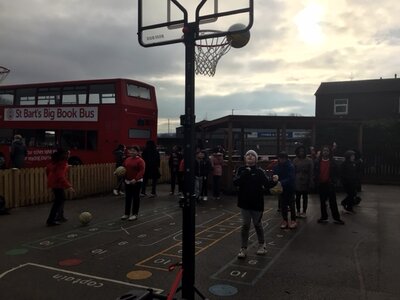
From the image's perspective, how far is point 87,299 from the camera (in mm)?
4652

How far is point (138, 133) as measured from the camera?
58.1ft

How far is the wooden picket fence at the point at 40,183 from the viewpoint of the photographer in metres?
10.6

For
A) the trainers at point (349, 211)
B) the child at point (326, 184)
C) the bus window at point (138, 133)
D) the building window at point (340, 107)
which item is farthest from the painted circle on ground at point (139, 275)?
the building window at point (340, 107)

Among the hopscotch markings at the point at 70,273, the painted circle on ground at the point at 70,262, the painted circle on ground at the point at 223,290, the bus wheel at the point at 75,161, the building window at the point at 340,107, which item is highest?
the building window at the point at 340,107

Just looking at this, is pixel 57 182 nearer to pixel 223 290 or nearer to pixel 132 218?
pixel 132 218

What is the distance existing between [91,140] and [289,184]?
450 inches

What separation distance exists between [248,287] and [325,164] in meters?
4.95

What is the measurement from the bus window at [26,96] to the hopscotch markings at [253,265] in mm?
14679

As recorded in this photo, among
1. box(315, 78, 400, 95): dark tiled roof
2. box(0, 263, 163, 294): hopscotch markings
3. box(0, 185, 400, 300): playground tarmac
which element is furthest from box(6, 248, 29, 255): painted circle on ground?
box(315, 78, 400, 95): dark tiled roof

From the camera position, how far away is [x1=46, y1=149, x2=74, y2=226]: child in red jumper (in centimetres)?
870

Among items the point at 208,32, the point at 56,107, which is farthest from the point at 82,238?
the point at 56,107

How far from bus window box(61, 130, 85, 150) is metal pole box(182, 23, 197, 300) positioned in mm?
14342

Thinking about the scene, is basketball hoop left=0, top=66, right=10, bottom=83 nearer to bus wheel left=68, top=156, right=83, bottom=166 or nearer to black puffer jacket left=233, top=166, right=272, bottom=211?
bus wheel left=68, top=156, right=83, bottom=166

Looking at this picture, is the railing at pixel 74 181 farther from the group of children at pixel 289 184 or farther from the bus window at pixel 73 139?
the group of children at pixel 289 184
